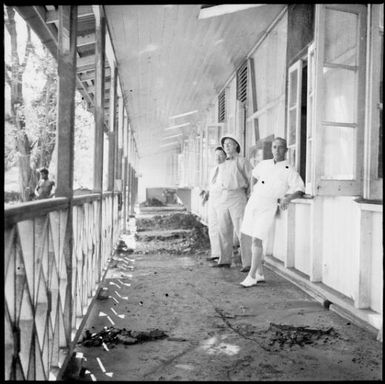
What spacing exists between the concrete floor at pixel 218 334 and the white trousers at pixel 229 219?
1.84 feet

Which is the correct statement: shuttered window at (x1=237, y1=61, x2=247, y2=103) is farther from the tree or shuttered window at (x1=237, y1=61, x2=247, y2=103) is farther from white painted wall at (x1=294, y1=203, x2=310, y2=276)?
the tree

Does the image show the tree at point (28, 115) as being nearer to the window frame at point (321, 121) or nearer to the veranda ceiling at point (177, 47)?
the veranda ceiling at point (177, 47)

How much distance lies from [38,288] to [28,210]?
42 cm

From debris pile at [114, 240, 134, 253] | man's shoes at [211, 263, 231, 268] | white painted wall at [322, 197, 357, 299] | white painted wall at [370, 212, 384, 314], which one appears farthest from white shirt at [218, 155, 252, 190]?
debris pile at [114, 240, 134, 253]

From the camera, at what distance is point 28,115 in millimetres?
11906

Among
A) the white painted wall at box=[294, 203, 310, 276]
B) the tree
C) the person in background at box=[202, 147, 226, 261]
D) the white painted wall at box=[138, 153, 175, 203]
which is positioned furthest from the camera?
the white painted wall at box=[138, 153, 175, 203]

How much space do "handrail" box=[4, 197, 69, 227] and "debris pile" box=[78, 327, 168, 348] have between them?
1.21 metres

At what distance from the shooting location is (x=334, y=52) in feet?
13.8

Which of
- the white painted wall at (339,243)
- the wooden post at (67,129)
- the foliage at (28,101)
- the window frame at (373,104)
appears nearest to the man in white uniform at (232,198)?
the white painted wall at (339,243)

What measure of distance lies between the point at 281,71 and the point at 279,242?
2531 mm

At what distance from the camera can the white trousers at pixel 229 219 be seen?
5.66 meters

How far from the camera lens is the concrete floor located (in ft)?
8.27

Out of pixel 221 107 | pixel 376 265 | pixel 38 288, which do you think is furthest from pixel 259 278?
pixel 221 107

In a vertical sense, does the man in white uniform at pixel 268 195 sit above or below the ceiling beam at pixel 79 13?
below
